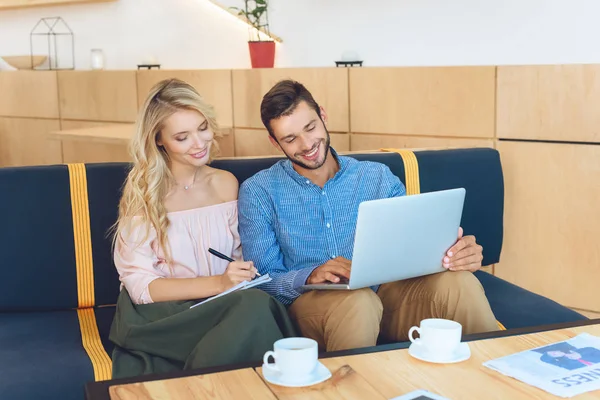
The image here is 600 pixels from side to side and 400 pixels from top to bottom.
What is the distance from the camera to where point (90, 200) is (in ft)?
8.34

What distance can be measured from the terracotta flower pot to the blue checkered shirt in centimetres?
208

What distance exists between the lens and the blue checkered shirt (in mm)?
2396

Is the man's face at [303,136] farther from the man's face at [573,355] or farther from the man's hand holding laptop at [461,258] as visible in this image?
the man's face at [573,355]

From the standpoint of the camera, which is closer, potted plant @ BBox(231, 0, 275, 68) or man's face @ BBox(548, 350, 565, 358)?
man's face @ BBox(548, 350, 565, 358)

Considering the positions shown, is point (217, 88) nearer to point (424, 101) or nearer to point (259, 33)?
point (259, 33)

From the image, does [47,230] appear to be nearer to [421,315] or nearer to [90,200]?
[90,200]

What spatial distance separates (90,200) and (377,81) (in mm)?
1468

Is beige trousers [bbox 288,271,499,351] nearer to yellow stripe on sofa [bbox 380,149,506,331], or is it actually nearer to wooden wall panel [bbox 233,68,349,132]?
yellow stripe on sofa [bbox 380,149,506,331]

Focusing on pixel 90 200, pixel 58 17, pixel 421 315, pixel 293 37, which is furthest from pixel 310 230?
pixel 58 17

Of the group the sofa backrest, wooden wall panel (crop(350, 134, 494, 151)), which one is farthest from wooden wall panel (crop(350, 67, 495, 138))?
the sofa backrest

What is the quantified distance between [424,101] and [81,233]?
60.5 inches

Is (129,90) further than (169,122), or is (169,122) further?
(129,90)

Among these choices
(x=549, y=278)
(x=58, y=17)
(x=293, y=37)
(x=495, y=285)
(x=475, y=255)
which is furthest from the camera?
(x=58, y=17)

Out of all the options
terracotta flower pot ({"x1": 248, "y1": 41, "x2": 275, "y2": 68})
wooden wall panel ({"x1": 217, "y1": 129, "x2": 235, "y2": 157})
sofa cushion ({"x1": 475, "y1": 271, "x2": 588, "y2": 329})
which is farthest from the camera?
terracotta flower pot ({"x1": 248, "y1": 41, "x2": 275, "y2": 68})
